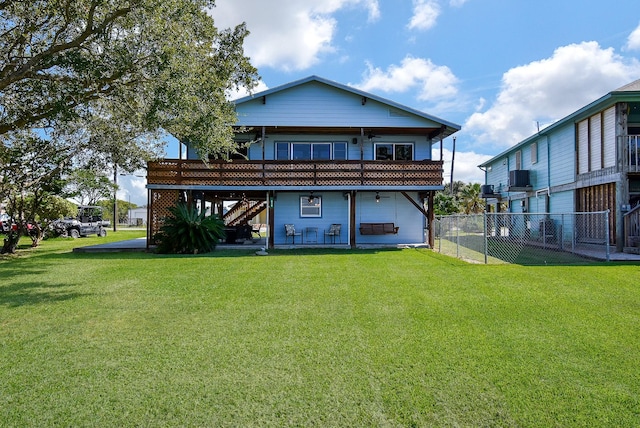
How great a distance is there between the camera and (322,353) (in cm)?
393

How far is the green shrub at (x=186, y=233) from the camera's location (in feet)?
44.2

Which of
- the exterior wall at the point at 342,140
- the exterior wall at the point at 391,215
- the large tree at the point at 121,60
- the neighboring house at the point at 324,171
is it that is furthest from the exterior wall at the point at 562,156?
the large tree at the point at 121,60

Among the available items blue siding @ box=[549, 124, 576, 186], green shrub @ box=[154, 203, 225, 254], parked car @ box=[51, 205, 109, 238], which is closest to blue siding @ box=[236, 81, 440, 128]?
green shrub @ box=[154, 203, 225, 254]

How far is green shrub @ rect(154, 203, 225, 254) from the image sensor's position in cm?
1348

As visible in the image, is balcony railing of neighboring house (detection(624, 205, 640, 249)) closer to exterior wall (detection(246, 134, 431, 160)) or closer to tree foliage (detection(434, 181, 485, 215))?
exterior wall (detection(246, 134, 431, 160))

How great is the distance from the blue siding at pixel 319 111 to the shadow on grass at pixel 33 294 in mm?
10210

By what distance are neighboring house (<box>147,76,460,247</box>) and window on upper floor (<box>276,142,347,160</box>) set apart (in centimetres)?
5

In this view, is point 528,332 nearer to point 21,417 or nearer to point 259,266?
point 21,417

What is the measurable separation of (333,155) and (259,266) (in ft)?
27.6

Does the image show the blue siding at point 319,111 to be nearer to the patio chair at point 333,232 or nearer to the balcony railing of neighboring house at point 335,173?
the balcony railing of neighboring house at point 335,173

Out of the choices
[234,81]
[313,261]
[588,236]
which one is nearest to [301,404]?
[313,261]

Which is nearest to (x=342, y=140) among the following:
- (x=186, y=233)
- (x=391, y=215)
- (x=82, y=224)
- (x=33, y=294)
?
(x=391, y=215)

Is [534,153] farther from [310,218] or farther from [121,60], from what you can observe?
[121,60]

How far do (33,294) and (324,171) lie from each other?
1047cm
